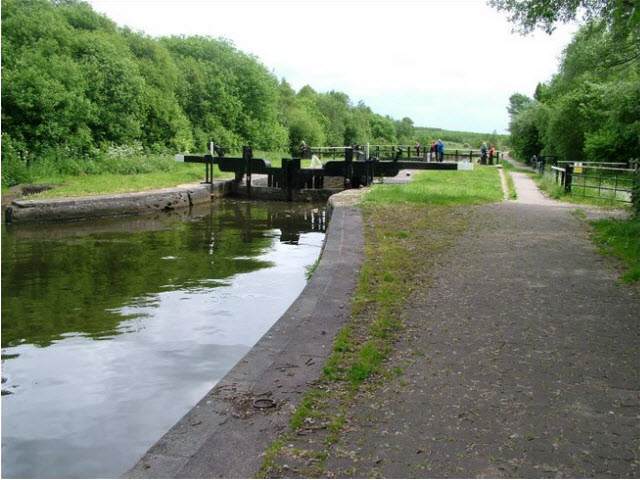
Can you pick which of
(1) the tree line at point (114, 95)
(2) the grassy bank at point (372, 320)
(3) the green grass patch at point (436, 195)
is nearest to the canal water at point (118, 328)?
(2) the grassy bank at point (372, 320)

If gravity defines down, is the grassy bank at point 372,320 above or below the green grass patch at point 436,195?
below

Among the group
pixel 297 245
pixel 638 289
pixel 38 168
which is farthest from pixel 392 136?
pixel 638 289

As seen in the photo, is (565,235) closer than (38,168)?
Yes

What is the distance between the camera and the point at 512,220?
1115 centimetres

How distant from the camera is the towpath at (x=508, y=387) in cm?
284

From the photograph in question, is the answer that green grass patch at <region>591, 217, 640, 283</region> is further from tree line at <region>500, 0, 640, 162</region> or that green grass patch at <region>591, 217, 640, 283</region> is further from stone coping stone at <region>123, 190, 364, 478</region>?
stone coping stone at <region>123, 190, 364, 478</region>

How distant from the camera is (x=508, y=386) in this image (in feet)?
12.1

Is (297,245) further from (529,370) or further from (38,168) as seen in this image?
(38,168)

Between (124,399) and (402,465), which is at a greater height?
(402,465)

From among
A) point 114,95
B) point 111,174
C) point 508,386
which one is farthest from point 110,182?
point 508,386

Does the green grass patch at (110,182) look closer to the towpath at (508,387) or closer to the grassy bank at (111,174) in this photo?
the grassy bank at (111,174)

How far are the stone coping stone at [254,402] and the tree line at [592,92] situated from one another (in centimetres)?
273

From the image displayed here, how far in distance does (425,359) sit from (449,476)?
1473 mm

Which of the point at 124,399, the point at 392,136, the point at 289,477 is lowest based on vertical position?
the point at 124,399
